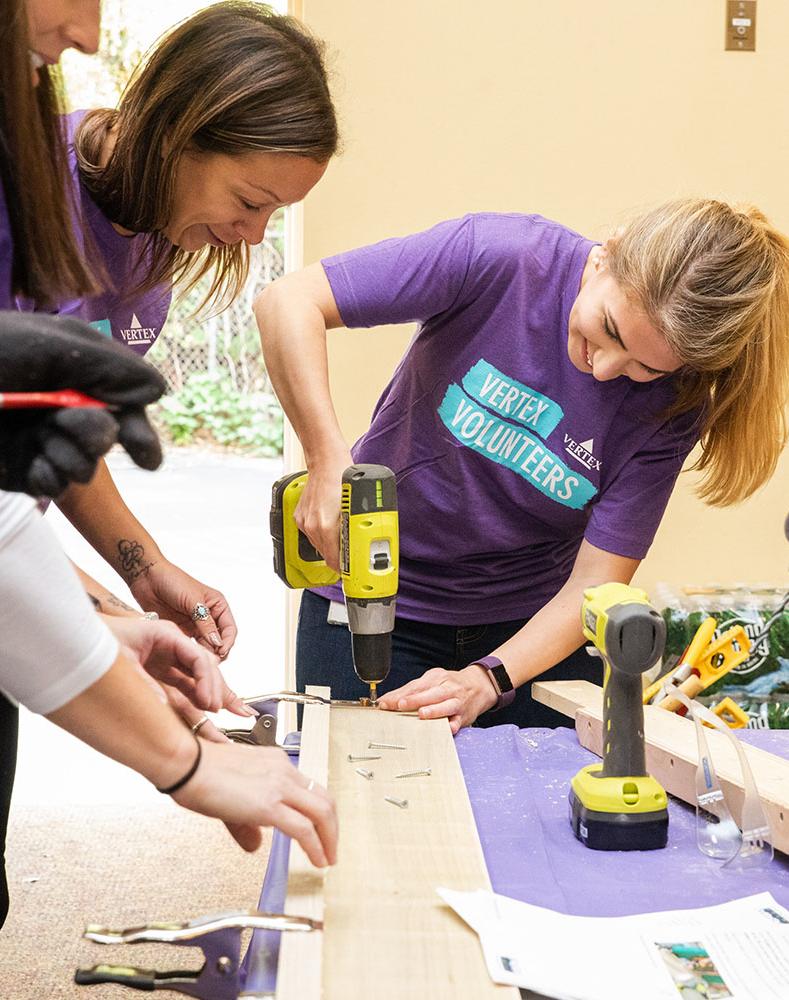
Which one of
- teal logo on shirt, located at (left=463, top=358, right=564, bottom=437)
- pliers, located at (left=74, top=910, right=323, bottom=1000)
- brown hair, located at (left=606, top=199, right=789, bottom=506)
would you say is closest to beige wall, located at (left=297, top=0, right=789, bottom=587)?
teal logo on shirt, located at (left=463, top=358, right=564, bottom=437)

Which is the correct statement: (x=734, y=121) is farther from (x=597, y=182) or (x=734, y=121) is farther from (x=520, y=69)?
(x=520, y=69)

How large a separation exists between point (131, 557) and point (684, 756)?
0.88m

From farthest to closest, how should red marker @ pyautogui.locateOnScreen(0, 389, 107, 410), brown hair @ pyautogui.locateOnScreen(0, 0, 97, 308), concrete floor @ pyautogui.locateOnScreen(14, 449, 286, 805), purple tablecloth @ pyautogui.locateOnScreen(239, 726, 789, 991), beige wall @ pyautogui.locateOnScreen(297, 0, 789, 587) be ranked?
concrete floor @ pyautogui.locateOnScreen(14, 449, 286, 805)
beige wall @ pyautogui.locateOnScreen(297, 0, 789, 587)
purple tablecloth @ pyautogui.locateOnScreen(239, 726, 789, 991)
brown hair @ pyautogui.locateOnScreen(0, 0, 97, 308)
red marker @ pyautogui.locateOnScreen(0, 389, 107, 410)

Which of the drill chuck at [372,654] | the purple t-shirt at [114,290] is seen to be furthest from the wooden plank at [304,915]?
the purple t-shirt at [114,290]

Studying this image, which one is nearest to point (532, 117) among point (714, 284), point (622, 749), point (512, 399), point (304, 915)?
point (512, 399)

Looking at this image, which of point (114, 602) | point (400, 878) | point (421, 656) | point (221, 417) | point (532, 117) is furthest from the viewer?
point (221, 417)

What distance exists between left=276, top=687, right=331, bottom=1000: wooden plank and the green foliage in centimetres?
708

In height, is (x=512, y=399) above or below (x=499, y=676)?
above

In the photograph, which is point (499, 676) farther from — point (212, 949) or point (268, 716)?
point (212, 949)

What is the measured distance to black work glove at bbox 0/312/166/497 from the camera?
751mm

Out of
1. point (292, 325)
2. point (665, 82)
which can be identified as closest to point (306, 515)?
point (292, 325)

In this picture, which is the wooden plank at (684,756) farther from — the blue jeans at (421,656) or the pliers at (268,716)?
the pliers at (268,716)

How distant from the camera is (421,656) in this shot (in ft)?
6.56

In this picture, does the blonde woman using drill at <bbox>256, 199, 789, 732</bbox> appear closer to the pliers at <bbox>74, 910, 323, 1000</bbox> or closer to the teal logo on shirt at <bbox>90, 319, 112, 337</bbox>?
the teal logo on shirt at <bbox>90, 319, 112, 337</bbox>
